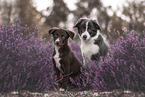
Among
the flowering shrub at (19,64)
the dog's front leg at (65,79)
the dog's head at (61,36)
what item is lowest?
the dog's front leg at (65,79)

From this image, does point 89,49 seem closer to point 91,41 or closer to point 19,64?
point 91,41

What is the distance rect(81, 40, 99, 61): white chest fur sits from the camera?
20.0 feet

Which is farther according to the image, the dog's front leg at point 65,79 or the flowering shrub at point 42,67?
the dog's front leg at point 65,79

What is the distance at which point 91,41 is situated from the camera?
619cm

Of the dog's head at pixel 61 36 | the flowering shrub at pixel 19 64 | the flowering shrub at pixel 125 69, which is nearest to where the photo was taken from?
the flowering shrub at pixel 125 69

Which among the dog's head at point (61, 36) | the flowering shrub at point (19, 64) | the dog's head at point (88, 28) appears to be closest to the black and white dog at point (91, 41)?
the dog's head at point (88, 28)

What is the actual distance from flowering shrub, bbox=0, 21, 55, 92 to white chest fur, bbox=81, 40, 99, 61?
1.56m

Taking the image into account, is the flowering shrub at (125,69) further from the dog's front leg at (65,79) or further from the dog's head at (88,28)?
the dog's head at (88,28)

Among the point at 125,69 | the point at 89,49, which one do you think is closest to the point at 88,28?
the point at 89,49

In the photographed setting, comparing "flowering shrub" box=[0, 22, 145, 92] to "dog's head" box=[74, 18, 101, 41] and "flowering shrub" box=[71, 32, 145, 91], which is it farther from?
"dog's head" box=[74, 18, 101, 41]

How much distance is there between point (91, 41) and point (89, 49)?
0.26 metres

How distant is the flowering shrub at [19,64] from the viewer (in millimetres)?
4008

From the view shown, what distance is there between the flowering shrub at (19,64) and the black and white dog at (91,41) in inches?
62.6

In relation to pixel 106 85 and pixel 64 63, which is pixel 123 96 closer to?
pixel 106 85
